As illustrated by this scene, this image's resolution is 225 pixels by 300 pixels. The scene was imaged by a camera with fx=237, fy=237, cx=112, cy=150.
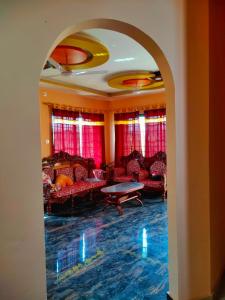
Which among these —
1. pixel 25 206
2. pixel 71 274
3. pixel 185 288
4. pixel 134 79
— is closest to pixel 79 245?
pixel 71 274

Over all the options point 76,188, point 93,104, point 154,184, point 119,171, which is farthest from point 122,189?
point 93,104

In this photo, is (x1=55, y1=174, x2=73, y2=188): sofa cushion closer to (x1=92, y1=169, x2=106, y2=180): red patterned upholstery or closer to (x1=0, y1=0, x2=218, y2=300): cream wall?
(x1=92, y1=169, x2=106, y2=180): red patterned upholstery

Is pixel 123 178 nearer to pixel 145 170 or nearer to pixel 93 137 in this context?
pixel 145 170

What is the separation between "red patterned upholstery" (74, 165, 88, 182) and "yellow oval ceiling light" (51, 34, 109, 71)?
9.14 ft

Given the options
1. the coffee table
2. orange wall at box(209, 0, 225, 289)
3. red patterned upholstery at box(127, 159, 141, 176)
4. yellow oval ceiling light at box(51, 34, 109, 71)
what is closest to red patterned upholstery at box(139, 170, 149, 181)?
red patterned upholstery at box(127, 159, 141, 176)

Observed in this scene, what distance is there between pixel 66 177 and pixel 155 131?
2820 mm

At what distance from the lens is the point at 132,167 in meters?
6.86

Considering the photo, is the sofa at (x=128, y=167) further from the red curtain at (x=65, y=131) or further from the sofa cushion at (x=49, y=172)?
the sofa cushion at (x=49, y=172)

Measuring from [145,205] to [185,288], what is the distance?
3416mm

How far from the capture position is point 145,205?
214 inches

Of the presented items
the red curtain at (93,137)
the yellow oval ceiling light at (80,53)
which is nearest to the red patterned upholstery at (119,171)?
the red curtain at (93,137)

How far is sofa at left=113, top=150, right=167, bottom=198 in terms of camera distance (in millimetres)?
5916

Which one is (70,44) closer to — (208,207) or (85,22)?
(85,22)

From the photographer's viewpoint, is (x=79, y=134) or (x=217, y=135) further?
(x=79, y=134)
